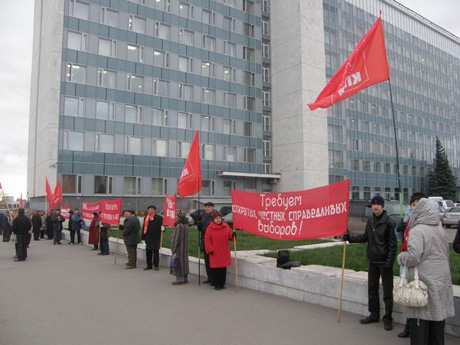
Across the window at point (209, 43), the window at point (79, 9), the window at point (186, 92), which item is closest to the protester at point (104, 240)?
the window at point (186, 92)

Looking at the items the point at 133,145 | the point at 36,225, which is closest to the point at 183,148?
the point at 133,145

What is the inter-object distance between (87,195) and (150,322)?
1264 inches

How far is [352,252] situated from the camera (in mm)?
10828

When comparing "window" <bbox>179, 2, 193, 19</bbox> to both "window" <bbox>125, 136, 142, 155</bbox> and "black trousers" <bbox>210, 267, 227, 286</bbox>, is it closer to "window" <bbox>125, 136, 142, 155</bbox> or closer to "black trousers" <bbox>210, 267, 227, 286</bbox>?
"window" <bbox>125, 136, 142, 155</bbox>

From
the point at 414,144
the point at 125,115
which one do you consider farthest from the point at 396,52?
the point at 125,115

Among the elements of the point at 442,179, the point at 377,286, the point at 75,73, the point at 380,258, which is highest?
the point at 75,73

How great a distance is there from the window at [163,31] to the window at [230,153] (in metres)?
13.4

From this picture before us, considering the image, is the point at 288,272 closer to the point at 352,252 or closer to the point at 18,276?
the point at 352,252

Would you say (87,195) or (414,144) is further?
(414,144)

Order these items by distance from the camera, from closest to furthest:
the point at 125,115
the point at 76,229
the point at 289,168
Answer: the point at 76,229 < the point at 125,115 < the point at 289,168

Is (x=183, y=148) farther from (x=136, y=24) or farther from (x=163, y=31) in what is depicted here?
(x=136, y=24)

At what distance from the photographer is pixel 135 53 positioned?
131 ft

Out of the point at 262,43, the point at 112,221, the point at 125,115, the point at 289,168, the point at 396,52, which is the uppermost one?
the point at 396,52

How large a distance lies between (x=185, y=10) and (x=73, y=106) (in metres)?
16.5
